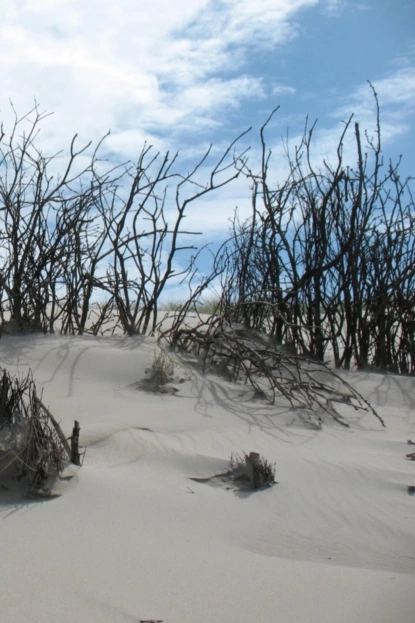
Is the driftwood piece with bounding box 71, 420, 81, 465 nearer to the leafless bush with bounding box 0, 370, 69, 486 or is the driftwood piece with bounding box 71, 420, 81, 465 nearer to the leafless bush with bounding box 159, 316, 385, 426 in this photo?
the leafless bush with bounding box 0, 370, 69, 486

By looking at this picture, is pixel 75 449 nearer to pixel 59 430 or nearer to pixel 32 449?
pixel 59 430

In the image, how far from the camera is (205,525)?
8.74 ft

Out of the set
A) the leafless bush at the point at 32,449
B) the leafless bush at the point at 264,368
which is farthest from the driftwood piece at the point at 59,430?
the leafless bush at the point at 264,368

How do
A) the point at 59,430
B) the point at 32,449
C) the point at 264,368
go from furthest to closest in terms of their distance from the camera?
1. the point at 264,368
2. the point at 59,430
3. the point at 32,449

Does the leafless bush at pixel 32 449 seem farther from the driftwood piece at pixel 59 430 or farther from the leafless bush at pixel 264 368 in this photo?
the leafless bush at pixel 264 368

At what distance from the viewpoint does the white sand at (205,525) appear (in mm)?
2080

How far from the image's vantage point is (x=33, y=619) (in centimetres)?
194

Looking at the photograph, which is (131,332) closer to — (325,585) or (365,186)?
(365,186)

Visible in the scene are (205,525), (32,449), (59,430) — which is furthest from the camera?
(59,430)

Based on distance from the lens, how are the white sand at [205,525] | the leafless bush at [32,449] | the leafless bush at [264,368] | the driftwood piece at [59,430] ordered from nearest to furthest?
the white sand at [205,525] → the leafless bush at [32,449] → the driftwood piece at [59,430] → the leafless bush at [264,368]

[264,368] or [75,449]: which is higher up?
[264,368]

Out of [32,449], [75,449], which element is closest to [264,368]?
[75,449]

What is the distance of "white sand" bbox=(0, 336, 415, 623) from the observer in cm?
208

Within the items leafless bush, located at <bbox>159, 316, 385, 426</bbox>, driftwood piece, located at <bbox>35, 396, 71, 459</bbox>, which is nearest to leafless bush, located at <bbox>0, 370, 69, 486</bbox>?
driftwood piece, located at <bbox>35, 396, 71, 459</bbox>
